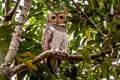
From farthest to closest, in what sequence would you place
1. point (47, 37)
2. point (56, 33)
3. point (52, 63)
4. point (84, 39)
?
point (56, 33) → point (47, 37) → point (52, 63) → point (84, 39)

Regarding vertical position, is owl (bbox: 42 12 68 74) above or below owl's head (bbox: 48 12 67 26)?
below

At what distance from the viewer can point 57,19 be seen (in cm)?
408

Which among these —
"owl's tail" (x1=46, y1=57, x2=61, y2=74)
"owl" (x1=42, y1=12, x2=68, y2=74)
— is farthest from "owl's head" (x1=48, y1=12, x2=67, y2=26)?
"owl's tail" (x1=46, y1=57, x2=61, y2=74)

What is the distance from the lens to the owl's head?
3941mm

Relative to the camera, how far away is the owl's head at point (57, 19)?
394cm

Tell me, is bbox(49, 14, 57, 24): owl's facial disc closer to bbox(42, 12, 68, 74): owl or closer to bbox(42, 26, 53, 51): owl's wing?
bbox(42, 12, 68, 74): owl

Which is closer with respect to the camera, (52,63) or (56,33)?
(52,63)

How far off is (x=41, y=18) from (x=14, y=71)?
1689mm

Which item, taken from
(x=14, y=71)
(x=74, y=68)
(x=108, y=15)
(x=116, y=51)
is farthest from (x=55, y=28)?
(x=14, y=71)

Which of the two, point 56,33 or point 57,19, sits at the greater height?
point 57,19

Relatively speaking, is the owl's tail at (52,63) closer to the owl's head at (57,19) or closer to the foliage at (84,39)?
the foliage at (84,39)

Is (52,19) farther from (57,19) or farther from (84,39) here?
(84,39)

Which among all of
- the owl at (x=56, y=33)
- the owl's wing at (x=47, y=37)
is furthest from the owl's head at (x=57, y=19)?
the owl's wing at (x=47, y=37)

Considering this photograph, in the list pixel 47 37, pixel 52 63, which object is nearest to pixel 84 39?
pixel 52 63
